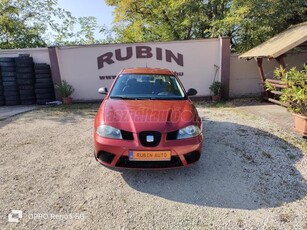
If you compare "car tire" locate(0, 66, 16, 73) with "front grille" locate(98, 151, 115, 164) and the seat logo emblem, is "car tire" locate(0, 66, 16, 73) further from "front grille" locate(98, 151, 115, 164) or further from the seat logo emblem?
the seat logo emblem

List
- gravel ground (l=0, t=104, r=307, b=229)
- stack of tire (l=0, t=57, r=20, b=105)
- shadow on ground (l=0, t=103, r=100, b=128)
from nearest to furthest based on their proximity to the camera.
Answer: gravel ground (l=0, t=104, r=307, b=229) < shadow on ground (l=0, t=103, r=100, b=128) < stack of tire (l=0, t=57, r=20, b=105)

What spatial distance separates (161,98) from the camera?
13.9 feet

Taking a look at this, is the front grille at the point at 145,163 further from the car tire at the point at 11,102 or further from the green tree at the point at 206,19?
the green tree at the point at 206,19

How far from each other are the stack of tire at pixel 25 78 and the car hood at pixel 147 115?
A: 665 centimetres

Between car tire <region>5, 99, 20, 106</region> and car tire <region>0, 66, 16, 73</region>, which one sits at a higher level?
car tire <region>0, 66, 16, 73</region>

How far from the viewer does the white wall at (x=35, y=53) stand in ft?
31.7

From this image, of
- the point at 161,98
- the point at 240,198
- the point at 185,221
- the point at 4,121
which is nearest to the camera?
the point at 185,221

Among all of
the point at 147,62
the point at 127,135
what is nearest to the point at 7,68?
the point at 147,62

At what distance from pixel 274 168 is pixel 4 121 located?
696 centimetres

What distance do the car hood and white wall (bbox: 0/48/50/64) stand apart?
275 inches

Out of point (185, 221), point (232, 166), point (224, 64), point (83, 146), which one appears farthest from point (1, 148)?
point (224, 64)

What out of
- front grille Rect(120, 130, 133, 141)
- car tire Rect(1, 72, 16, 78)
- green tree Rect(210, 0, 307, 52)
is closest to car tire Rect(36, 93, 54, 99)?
car tire Rect(1, 72, 16, 78)

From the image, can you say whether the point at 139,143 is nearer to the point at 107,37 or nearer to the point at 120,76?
the point at 120,76

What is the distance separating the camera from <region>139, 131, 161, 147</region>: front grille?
3.16 meters
